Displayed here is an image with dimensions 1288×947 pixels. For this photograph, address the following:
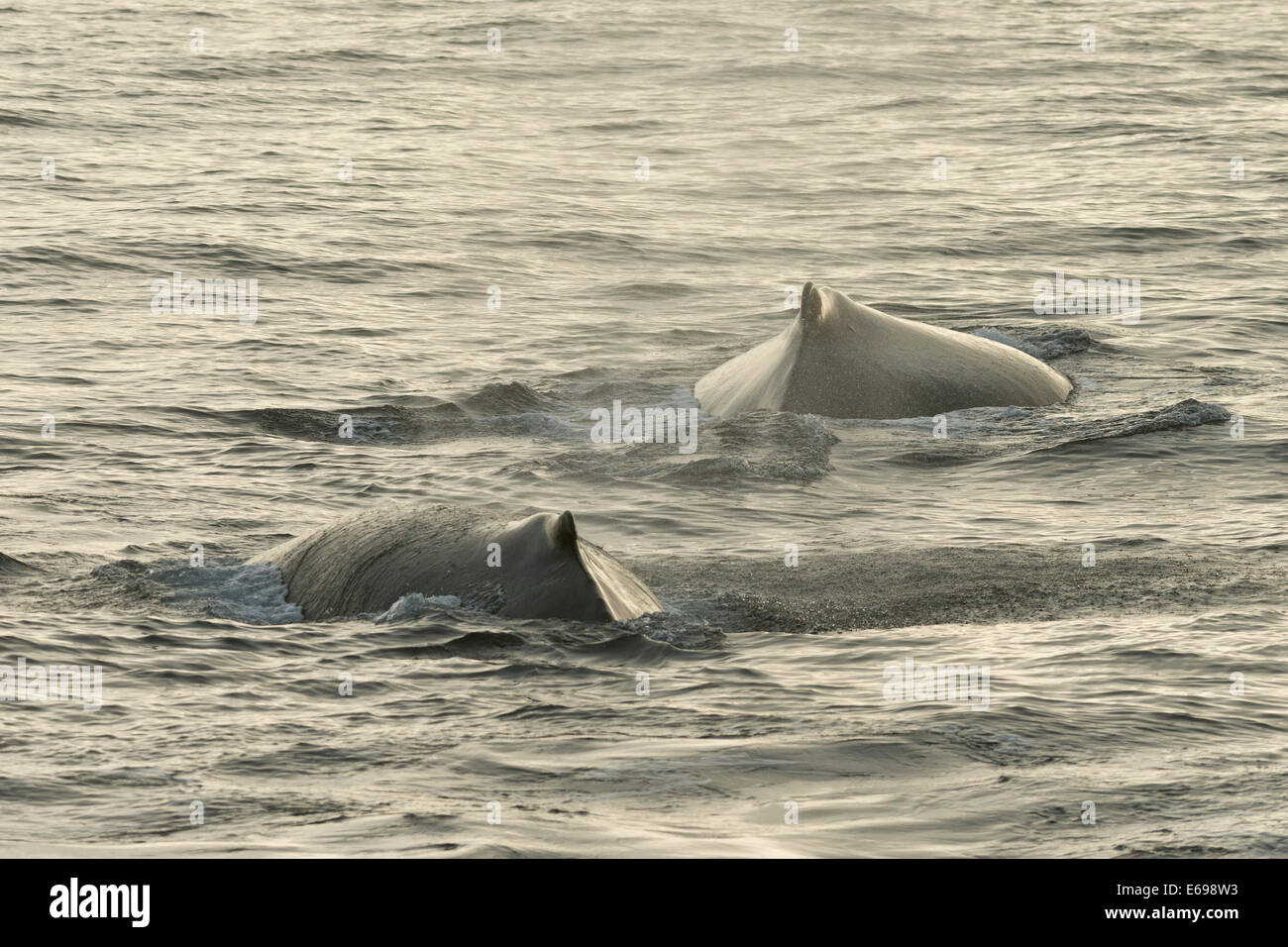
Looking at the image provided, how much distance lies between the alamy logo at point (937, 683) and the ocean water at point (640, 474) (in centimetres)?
9

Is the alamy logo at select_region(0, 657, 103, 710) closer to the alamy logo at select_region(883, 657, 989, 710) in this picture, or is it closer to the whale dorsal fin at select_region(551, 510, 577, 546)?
the whale dorsal fin at select_region(551, 510, 577, 546)

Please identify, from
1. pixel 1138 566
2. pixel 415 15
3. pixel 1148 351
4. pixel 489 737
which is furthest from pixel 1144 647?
pixel 415 15

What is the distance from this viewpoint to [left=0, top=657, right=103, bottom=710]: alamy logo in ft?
30.7

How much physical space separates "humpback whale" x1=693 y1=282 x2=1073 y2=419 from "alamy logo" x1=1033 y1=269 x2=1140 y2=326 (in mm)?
5629

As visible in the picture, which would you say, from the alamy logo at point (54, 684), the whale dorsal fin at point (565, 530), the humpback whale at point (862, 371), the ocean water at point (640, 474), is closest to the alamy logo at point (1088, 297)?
the ocean water at point (640, 474)

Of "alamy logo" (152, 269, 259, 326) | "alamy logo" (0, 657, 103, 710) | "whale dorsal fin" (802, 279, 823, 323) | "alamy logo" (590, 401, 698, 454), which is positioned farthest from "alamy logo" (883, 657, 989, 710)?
"alamy logo" (152, 269, 259, 326)

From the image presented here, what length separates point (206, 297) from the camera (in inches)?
911

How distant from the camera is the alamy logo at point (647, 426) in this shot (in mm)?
15570

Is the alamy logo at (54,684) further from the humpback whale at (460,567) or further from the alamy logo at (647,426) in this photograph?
the alamy logo at (647,426)

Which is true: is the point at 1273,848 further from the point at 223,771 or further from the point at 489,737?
the point at 223,771

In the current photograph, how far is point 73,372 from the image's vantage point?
1848cm

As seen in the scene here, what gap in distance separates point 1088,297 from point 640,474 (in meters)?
9.84
